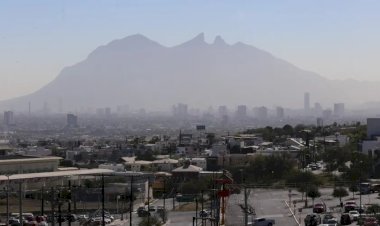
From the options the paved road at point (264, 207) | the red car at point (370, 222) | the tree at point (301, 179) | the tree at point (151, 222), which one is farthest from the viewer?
the tree at point (301, 179)

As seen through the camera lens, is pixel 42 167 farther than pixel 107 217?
Yes

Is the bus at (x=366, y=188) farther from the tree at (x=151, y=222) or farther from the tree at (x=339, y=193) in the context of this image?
the tree at (x=151, y=222)

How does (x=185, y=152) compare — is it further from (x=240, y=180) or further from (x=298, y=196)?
(x=298, y=196)

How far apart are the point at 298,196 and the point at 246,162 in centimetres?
992

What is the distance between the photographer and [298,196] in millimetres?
30781

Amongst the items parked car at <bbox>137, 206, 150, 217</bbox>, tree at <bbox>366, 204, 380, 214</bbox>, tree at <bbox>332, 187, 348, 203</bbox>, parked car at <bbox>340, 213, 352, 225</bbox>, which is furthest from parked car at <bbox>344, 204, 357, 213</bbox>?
Result: parked car at <bbox>137, 206, 150, 217</bbox>

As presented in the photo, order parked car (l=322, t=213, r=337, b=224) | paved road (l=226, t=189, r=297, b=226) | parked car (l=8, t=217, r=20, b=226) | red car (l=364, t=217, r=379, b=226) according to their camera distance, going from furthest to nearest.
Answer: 1. paved road (l=226, t=189, r=297, b=226)
2. parked car (l=8, t=217, r=20, b=226)
3. parked car (l=322, t=213, r=337, b=224)
4. red car (l=364, t=217, r=379, b=226)

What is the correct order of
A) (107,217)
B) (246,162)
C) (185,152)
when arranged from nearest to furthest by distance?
(107,217), (246,162), (185,152)

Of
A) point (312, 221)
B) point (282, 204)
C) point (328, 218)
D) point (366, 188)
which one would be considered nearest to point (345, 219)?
point (328, 218)

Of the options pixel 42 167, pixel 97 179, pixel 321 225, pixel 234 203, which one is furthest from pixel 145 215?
pixel 42 167

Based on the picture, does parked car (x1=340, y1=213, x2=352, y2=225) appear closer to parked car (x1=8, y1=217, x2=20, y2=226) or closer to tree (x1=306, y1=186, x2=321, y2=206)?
tree (x1=306, y1=186, x2=321, y2=206)

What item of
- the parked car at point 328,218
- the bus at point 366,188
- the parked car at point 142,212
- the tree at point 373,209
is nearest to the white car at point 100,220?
the parked car at point 142,212

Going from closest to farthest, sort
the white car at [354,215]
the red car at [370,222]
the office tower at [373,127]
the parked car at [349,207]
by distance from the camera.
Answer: the red car at [370,222] < the white car at [354,215] < the parked car at [349,207] < the office tower at [373,127]

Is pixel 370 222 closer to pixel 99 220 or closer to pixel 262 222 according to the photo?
pixel 262 222
